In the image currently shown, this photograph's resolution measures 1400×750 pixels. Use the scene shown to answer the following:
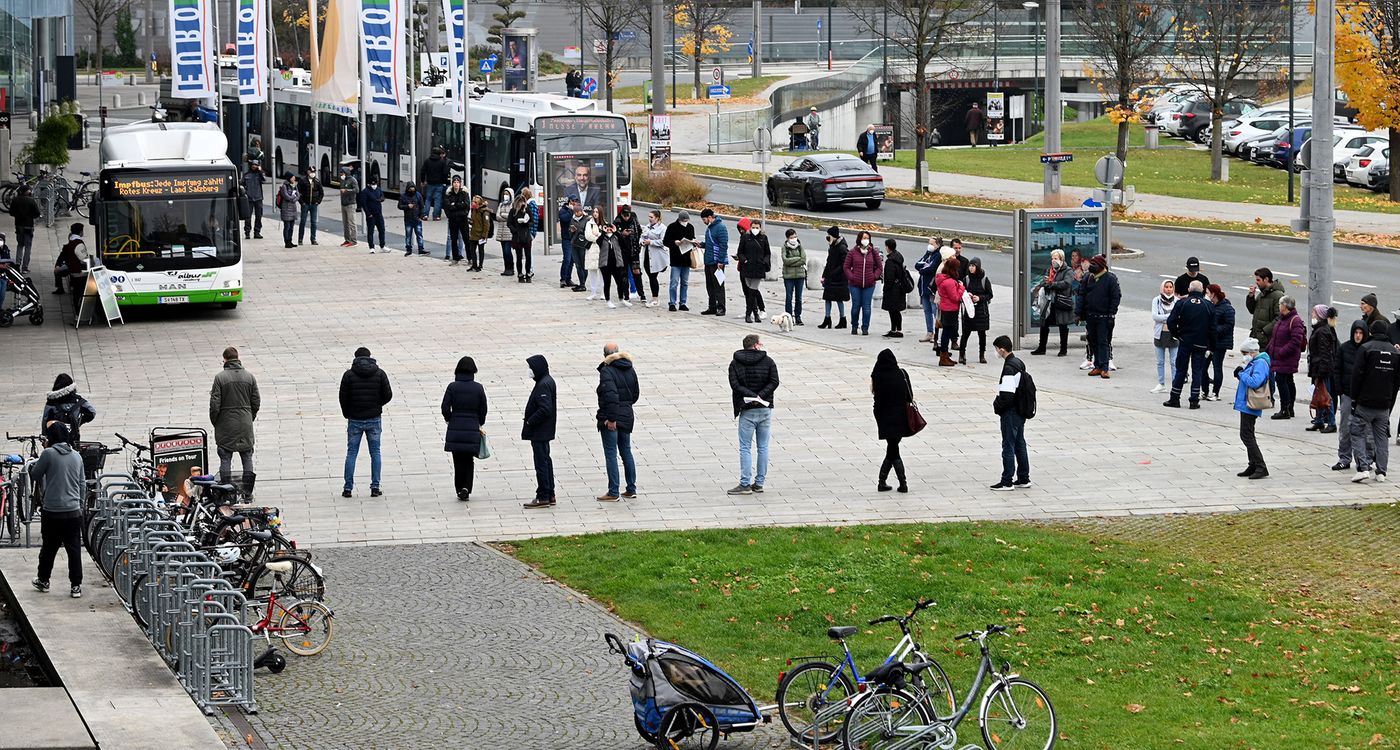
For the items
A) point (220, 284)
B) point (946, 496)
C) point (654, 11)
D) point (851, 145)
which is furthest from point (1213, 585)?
point (851, 145)

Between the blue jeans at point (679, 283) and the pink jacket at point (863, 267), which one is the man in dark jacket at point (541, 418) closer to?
the pink jacket at point (863, 267)

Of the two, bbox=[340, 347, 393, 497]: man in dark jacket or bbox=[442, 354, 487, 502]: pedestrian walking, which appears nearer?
bbox=[442, 354, 487, 502]: pedestrian walking

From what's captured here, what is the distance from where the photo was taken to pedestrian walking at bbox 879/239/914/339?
2559cm

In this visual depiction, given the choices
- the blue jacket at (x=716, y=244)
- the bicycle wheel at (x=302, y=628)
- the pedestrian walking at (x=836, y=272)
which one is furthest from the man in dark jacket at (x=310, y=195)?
the bicycle wheel at (x=302, y=628)

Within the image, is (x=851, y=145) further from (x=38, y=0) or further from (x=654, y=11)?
(x=38, y=0)

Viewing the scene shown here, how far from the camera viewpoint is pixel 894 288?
25.9 m

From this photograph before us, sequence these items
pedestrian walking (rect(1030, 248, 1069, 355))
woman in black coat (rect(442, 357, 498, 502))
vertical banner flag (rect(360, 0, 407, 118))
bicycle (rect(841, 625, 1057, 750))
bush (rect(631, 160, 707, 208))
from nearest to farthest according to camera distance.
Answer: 1. bicycle (rect(841, 625, 1057, 750))
2. woman in black coat (rect(442, 357, 498, 502))
3. pedestrian walking (rect(1030, 248, 1069, 355))
4. vertical banner flag (rect(360, 0, 407, 118))
5. bush (rect(631, 160, 707, 208))

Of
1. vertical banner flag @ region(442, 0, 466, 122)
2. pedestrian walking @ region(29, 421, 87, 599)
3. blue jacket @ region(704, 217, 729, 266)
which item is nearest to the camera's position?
pedestrian walking @ region(29, 421, 87, 599)

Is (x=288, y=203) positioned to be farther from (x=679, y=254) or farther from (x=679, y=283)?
(x=679, y=254)

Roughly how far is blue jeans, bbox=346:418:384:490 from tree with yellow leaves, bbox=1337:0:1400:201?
3215cm

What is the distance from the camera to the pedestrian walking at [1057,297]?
24188 millimetres

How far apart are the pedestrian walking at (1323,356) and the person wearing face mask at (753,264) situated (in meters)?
9.01

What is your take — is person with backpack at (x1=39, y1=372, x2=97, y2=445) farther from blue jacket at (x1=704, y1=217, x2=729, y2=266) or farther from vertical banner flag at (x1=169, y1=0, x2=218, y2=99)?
vertical banner flag at (x1=169, y1=0, x2=218, y2=99)

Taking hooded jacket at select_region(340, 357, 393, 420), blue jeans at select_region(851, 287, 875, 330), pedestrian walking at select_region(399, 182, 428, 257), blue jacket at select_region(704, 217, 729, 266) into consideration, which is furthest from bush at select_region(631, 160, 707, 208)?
hooded jacket at select_region(340, 357, 393, 420)
